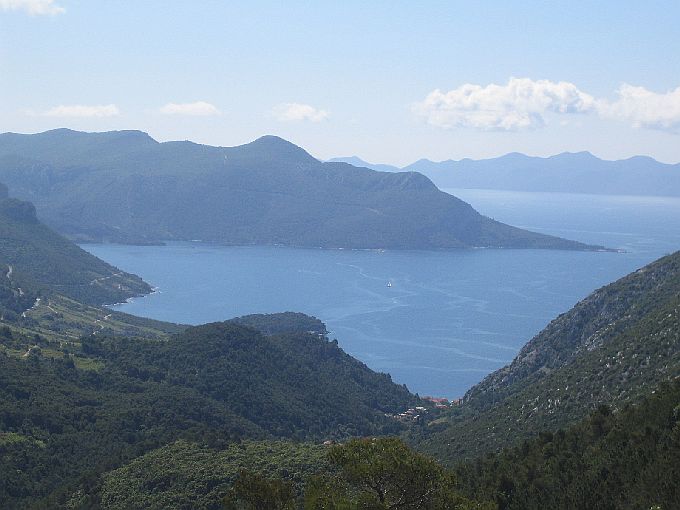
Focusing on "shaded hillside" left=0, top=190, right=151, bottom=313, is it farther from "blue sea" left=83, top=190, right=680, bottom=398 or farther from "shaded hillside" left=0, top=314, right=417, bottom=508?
"shaded hillside" left=0, top=314, right=417, bottom=508

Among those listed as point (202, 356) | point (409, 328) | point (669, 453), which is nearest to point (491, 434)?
point (669, 453)

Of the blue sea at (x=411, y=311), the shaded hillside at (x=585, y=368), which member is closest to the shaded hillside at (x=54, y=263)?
the blue sea at (x=411, y=311)

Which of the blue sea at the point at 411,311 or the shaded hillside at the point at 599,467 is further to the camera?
the blue sea at the point at 411,311

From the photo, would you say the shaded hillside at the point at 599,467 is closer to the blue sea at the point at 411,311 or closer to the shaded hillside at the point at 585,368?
the shaded hillside at the point at 585,368

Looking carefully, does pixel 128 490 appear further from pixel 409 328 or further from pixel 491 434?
pixel 409 328

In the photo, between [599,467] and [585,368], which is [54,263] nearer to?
[585,368]

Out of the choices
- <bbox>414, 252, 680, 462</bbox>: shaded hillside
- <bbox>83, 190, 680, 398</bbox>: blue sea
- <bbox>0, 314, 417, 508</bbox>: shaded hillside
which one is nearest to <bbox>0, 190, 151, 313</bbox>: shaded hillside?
<bbox>83, 190, 680, 398</bbox>: blue sea

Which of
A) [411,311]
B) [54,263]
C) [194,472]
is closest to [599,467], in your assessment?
[194,472]
